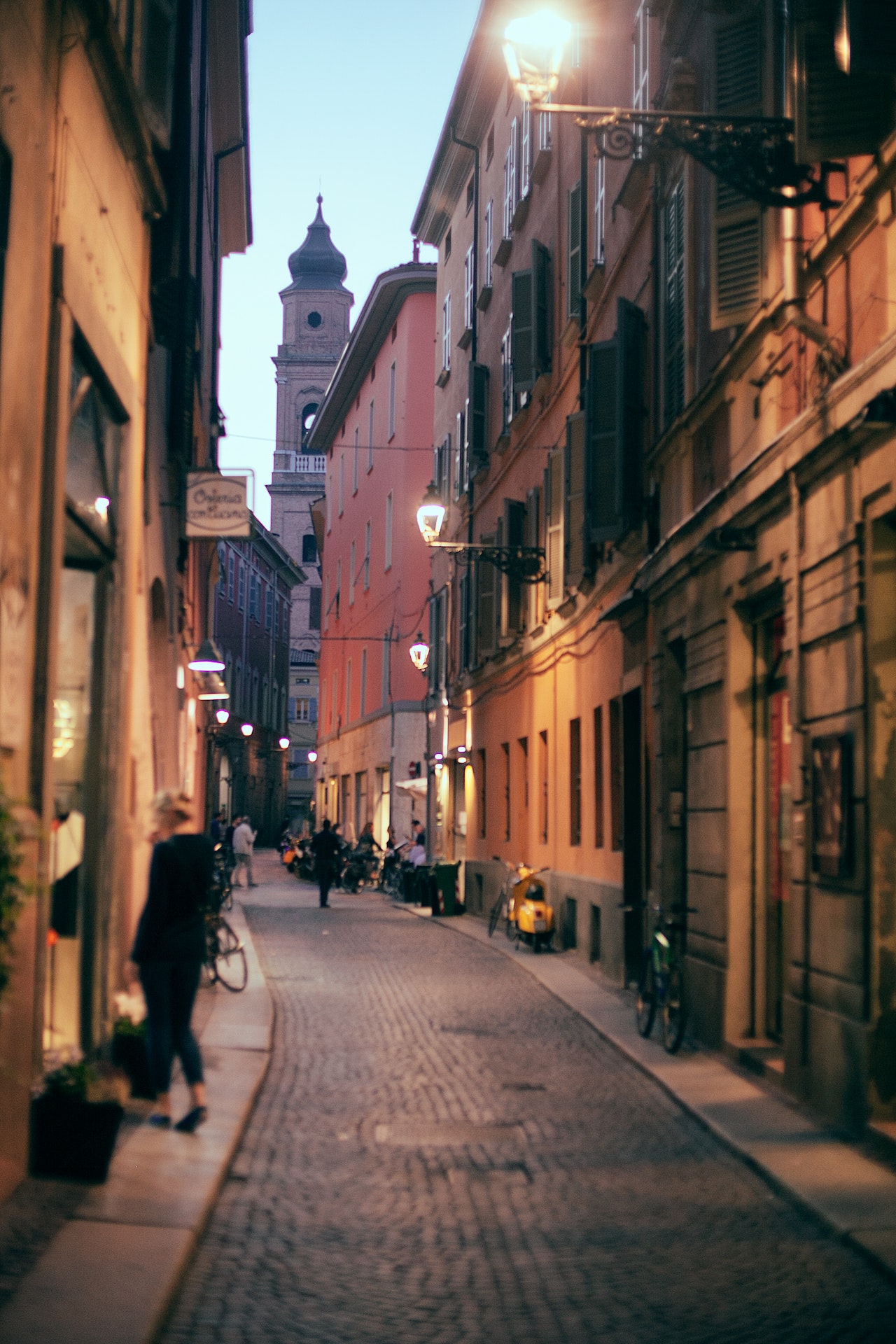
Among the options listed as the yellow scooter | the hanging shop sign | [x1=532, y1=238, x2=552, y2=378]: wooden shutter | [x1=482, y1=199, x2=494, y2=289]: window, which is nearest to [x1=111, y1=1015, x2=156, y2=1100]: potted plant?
the hanging shop sign

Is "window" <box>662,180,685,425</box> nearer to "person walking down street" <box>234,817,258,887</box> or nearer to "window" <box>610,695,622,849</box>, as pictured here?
"window" <box>610,695,622,849</box>

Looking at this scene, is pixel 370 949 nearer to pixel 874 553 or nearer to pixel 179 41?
pixel 179 41

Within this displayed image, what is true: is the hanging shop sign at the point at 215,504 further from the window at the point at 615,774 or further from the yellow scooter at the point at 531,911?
the yellow scooter at the point at 531,911

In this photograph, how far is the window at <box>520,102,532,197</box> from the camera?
80.4 ft

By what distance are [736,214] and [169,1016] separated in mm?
6364

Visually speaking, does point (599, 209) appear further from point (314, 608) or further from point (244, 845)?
point (314, 608)

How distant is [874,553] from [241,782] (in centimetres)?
5542

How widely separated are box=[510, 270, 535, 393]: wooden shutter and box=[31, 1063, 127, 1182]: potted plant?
16955 millimetres

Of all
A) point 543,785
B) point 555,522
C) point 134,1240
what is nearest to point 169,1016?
point 134,1240

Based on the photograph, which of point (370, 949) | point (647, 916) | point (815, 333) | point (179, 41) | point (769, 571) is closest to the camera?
point (815, 333)

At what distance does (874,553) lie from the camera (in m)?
8.65

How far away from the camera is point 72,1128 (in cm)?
732

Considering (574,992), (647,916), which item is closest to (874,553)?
(647,916)

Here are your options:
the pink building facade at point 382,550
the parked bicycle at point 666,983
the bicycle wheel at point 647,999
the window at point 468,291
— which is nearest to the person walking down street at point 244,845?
the pink building facade at point 382,550
